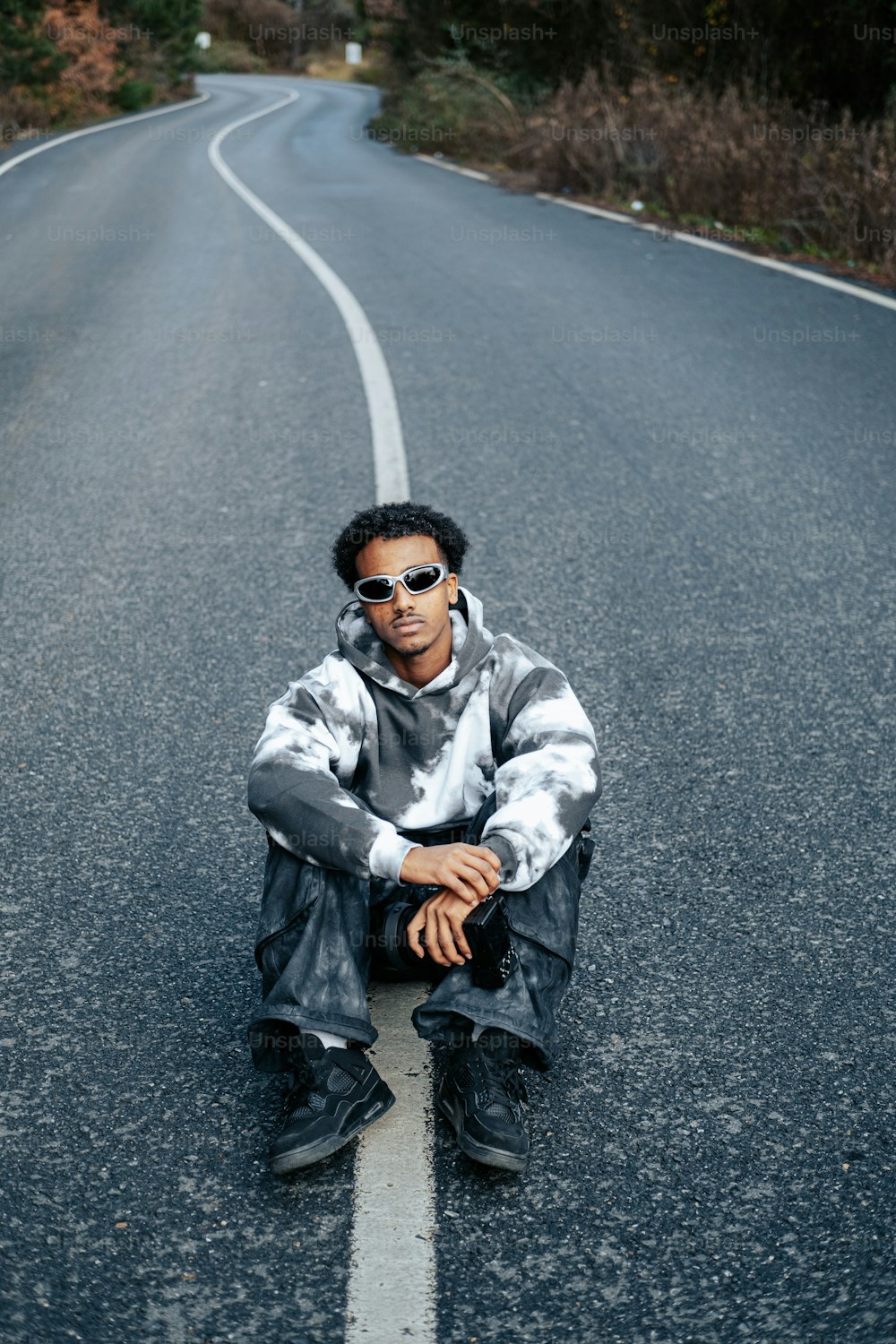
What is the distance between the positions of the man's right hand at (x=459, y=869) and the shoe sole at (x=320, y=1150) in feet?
1.53

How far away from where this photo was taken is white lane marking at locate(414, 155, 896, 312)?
10.6 meters

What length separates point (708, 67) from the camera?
18641 mm

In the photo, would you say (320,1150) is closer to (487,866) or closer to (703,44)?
(487,866)

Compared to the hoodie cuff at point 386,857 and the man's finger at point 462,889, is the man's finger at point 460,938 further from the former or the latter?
the hoodie cuff at point 386,857

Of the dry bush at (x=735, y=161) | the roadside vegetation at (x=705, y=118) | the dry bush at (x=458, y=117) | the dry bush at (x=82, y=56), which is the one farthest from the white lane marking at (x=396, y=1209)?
the dry bush at (x=82, y=56)

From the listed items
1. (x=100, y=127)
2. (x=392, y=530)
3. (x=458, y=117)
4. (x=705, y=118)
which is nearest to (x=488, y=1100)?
(x=392, y=530)

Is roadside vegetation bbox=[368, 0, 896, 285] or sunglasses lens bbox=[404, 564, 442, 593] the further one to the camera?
roadside vegetation bbox=[368, 0, 896, 285]

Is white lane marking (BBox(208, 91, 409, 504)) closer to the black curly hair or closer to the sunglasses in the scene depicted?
the black curly hair

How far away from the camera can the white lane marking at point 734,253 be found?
34.9ft

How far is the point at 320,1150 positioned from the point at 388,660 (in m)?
1.14

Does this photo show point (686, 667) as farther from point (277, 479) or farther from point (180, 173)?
point (180, 173)

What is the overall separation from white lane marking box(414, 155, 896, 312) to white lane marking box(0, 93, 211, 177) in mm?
10574

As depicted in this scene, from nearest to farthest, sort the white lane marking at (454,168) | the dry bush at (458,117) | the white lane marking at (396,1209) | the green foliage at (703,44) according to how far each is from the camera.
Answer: the white lane marking at (396,1209), the green foliage at (703,44), the white lane marking at (454,168), the dry bush at (458,117)

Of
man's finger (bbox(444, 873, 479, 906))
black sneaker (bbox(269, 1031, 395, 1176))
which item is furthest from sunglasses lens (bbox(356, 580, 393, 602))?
black sneaker (bbox(269, 1031, 395, 1176))
